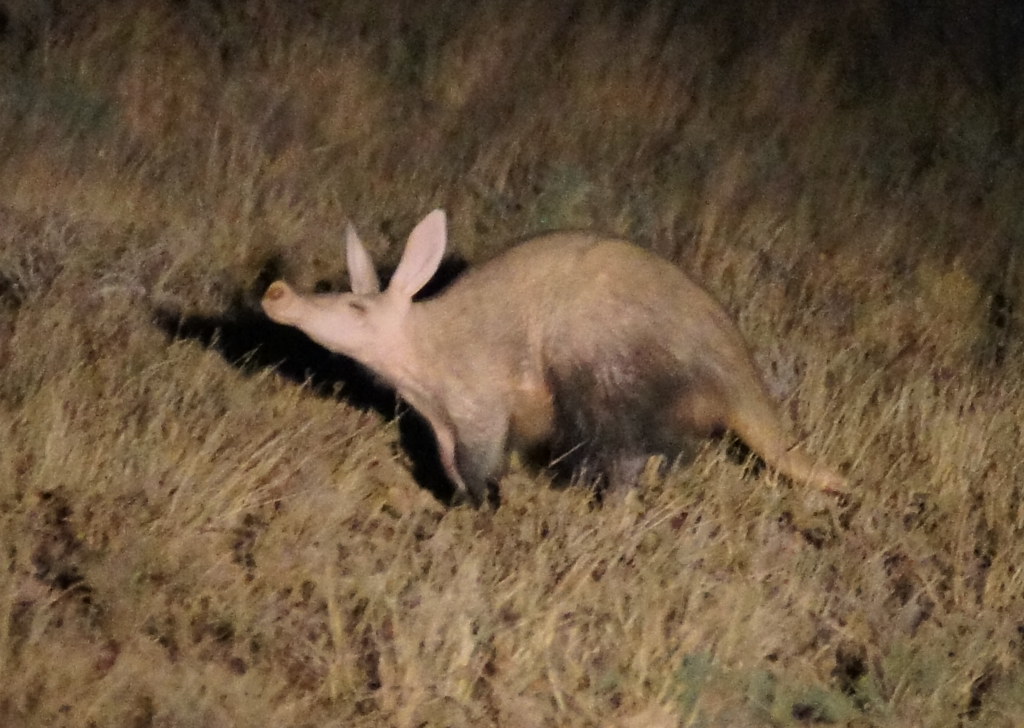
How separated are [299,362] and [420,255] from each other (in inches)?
35.0

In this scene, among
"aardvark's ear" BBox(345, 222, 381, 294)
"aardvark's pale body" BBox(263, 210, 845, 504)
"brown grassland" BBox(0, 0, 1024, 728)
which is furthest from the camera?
"aardvark's ear" BBox(345, 222, 381, 294)

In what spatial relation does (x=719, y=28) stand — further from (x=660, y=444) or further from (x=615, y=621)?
(x=615, y=621)

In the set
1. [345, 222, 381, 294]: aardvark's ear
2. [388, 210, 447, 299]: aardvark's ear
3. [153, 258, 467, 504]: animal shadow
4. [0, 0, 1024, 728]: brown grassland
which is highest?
[388, 210, 447, 299]: aardvark's ear

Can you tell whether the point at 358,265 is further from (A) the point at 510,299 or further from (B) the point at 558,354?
(B) the point at 558,354

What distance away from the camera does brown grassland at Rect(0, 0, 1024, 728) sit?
168 inches

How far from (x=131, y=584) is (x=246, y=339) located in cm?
195

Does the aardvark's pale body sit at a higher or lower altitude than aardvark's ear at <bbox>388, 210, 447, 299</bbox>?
lower

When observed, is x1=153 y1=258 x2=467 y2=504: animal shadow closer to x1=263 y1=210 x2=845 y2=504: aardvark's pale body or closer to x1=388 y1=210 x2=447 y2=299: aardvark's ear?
x1=263 y1=210 x2=845 y2=504: aardvark's pale body

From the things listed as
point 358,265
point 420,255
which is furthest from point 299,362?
point 420,255

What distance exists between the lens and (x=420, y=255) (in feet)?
18.0

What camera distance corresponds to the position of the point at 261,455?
5.15 m

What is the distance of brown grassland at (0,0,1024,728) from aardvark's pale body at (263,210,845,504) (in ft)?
0.53

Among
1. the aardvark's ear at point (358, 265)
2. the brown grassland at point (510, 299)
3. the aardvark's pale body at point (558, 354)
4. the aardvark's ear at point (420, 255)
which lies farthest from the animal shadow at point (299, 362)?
the aardvark's ear at point (420, 255)

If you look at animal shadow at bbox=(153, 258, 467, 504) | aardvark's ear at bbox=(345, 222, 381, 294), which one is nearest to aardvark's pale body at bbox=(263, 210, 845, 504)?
aardvark's ear at bbox=(345, 222, 381, 294)
